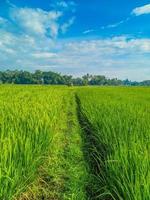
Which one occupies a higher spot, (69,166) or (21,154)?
(21,154)

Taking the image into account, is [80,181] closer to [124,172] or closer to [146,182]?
[124,172]

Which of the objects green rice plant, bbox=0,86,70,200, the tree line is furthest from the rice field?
the tree line

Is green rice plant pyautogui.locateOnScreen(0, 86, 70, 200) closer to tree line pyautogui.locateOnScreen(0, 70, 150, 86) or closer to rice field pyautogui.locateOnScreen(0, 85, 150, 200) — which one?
rice field pyautogui.locateOnScreen(0, 85, 150, 200)

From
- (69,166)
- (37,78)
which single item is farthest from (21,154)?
(37,78)

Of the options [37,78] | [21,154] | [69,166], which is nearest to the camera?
[21,154]

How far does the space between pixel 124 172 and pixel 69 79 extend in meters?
111

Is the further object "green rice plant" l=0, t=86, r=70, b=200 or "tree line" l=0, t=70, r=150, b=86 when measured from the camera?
"tree line" l=0, t=70, r=150, b=86

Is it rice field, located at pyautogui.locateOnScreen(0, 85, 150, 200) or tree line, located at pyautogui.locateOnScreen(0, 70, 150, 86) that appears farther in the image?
tree line, located at pyautogui.locateOnScreen(0, 70, 150, 86)

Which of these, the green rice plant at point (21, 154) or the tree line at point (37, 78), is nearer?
the green rice plant at point (21, 154)

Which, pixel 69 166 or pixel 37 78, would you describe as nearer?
pixel 69 166

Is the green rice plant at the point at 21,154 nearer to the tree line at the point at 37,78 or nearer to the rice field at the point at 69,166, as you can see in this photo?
the rice field at the point at 69,166

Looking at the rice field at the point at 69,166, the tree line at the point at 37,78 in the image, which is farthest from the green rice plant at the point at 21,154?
the tree line at the point at 37,78

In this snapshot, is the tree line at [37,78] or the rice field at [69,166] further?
the tree line at [37,78]

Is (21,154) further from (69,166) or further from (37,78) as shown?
(37,78)
